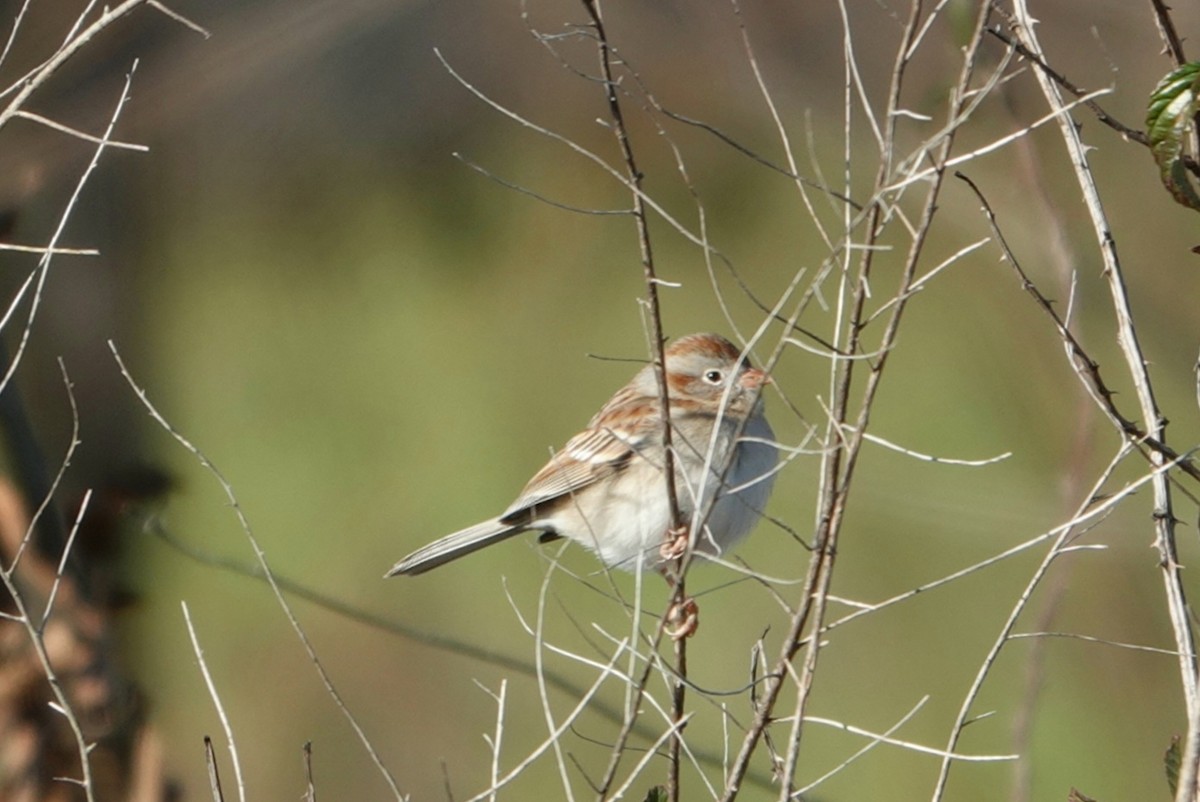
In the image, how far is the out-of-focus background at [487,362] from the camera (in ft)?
21.8

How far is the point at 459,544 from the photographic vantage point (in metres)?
3.99

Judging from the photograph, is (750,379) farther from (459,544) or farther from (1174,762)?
(1174,762)

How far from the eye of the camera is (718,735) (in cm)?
693

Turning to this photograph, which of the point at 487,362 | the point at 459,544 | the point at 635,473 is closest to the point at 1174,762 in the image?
the point at 635,473

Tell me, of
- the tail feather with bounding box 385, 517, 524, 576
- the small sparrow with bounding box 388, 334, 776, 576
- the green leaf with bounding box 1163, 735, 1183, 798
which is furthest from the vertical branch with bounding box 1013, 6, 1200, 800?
the tail feather with bounding box 385, 517, 524, 576

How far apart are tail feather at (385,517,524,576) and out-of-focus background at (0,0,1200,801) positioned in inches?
81.0

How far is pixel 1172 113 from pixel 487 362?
625 centimetres

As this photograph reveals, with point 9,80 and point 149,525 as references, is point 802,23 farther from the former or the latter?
point 149,525

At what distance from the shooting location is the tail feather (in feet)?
13.1

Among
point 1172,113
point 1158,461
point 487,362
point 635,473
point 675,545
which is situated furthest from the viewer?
point 487,362

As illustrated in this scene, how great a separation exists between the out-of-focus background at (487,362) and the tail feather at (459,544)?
6.75 feet

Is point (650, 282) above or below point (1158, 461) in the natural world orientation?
above

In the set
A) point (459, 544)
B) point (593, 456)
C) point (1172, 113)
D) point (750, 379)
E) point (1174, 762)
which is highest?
point (1172, 113)

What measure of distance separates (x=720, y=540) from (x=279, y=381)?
5.22 m
